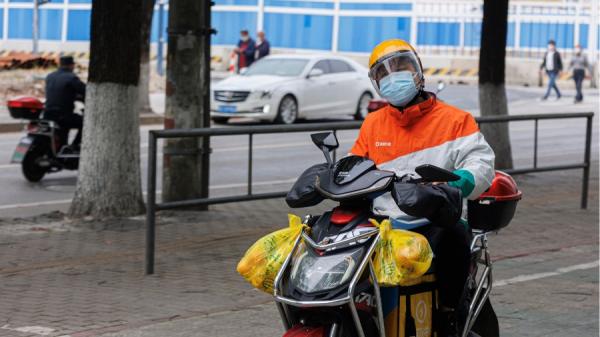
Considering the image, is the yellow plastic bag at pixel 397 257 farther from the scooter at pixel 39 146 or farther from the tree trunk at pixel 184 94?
the scooter at pixel 39 146

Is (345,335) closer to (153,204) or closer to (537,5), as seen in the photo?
(153,204)

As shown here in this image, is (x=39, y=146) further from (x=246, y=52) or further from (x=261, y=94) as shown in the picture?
(x=246, y=52)

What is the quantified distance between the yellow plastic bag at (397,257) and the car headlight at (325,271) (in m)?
0.12

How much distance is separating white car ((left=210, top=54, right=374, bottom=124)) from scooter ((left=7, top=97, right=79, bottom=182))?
908 cm

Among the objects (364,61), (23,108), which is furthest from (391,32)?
(23,108)

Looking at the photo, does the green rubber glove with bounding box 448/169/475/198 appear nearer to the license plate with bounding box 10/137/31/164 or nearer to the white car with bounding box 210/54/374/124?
the license plate with bounding box 10/137/31/164

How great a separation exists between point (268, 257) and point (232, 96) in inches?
779

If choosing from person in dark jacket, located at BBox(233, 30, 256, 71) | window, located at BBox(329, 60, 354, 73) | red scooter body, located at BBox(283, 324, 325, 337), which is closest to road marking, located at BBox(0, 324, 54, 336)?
red scooter body, located at BBox(283, 324, 325, 337)

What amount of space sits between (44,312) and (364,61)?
110 feet

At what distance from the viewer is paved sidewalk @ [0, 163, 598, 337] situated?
25.0 feet

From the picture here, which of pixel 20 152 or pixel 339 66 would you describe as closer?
pixel 20 152

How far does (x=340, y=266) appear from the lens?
490 centimetres

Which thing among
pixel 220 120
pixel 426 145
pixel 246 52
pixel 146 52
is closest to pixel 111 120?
pixel 426 145

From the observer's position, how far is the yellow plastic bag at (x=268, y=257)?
5.20 metres
